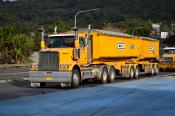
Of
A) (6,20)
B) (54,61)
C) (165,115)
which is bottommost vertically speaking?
(165,115)

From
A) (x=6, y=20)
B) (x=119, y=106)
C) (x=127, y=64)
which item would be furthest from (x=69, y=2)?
(x=119, y=106)

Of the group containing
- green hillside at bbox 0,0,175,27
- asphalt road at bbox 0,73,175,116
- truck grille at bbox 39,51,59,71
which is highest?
green hillside at bbox 0,0,175,27

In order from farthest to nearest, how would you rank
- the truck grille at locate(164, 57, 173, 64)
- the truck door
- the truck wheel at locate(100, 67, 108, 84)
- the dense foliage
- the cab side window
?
the dense foliage, the truck grille at locate(164, 57, 173, 64), the truck wheel at locate(100, 67, 108, 84), the cab side window, the truck door

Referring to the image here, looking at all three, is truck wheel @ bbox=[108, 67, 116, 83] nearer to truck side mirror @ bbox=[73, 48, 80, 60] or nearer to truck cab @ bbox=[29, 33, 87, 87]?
truck cab @ bbox=[29, 33, 87, 87]

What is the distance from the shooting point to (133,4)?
139500mm

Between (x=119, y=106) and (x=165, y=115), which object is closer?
(x=165, y=115)

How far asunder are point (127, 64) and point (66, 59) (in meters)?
8.33

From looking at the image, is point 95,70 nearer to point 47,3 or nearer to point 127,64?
point 127,64

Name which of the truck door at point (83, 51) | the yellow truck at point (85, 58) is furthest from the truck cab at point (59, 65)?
the truck door at point (83, 51)

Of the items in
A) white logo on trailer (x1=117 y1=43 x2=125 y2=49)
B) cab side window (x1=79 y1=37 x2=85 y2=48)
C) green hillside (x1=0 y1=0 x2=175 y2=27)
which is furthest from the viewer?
green hillside (x1=0 y1=0 x2=175 y2=27)

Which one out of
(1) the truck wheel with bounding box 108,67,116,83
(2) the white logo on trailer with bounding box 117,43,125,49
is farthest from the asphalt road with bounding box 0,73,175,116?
(2) the white logo on trailer with bounding box 117,43,125,49

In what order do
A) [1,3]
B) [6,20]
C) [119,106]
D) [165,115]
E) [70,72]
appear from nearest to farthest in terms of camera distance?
1. [165,115]
2. [119,106]
3. [70,72]
4. [6,20]
5. [1,3]

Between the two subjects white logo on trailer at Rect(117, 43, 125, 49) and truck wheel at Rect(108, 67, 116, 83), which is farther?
white logo on trailer at Rect(117, 43, 125, 49)

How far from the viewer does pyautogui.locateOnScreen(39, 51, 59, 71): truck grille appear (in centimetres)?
2333
